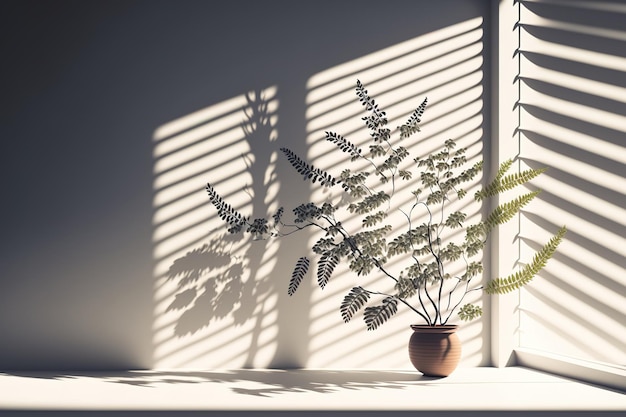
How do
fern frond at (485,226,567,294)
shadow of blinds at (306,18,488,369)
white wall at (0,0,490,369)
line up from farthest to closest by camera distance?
shadow of blinds at (306,18,488,369) < white wall at (0,0,490,369) < fern frond at (485,226,567,294)

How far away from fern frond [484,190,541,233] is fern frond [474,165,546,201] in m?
0.07

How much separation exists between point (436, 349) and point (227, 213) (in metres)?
1.31

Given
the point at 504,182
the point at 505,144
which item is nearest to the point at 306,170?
the point at 504,182

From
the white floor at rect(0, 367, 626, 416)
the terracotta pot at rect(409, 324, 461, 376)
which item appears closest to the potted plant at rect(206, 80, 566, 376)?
the terracotta pot at rect(409, 324, 461, 376)

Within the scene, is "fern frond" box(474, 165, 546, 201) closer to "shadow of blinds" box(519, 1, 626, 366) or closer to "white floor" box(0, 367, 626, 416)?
"shadow of blinds" box(519, 1, 626, 366)

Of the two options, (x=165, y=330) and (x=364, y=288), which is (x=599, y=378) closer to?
(x=364, y=288)

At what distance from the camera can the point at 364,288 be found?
4.16 m

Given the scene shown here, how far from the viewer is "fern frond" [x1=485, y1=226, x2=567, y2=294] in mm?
3654

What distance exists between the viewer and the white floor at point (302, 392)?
2859mm

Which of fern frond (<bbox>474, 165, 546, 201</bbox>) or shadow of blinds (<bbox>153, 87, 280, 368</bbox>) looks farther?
shadow of blinds (<bbox>153, 87, 280, 368</bbox>)

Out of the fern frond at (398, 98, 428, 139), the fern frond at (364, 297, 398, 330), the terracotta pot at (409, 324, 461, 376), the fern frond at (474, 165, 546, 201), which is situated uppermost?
the fern frond at (398, 98, 428, 139)

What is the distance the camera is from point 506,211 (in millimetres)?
3828

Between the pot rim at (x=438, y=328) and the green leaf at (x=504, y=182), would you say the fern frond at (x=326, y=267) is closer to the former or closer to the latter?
the pot rim at (x=438, y=328)

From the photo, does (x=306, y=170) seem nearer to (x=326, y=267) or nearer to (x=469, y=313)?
(x=326, y=267)
